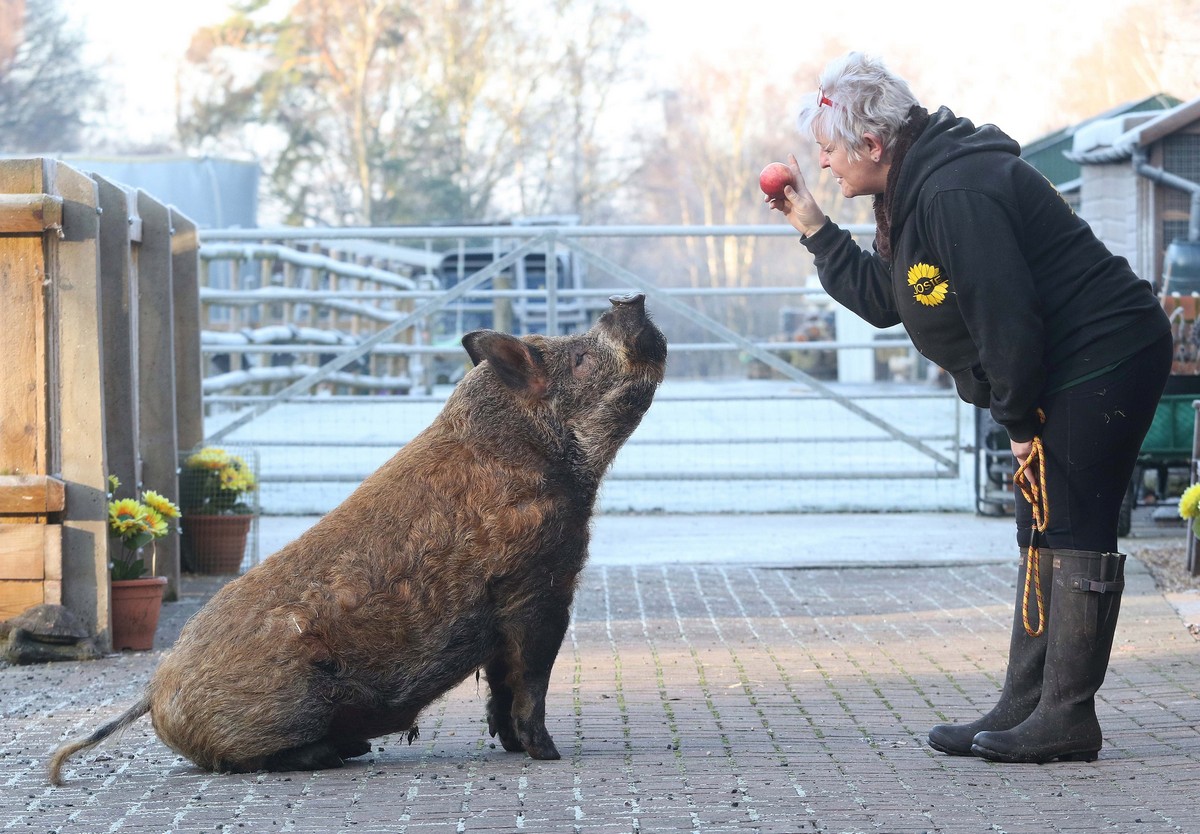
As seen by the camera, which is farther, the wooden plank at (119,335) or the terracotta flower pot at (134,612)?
the wooden plank at (119,335)

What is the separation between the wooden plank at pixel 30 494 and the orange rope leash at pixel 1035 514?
4.10m

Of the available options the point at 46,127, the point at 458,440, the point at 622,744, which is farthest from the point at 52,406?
the point at 46,127

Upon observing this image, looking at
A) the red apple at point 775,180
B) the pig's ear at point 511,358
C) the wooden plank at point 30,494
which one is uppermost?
the red apple at point 775,180

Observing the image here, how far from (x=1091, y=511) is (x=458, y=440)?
6.23 feet

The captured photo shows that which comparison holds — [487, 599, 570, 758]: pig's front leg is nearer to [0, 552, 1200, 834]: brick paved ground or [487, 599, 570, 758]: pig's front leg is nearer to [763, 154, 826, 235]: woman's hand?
[0, 552, 1200, 834]: brick paved ground

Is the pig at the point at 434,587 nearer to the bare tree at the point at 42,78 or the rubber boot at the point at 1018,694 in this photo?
the rubber boot at the point at 1018,694

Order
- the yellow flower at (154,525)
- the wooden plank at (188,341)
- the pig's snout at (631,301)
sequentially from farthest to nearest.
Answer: the wooden plank at (188,341)
the yellow flower at (154,525)
the pig's snout at (631,301)

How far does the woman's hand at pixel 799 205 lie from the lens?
Result: 4.59m

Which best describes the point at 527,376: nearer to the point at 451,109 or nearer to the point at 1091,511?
the point at 1091,511

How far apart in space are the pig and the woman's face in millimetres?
716

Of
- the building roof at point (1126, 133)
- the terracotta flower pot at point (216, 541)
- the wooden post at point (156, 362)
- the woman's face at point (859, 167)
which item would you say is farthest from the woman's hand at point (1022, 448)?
the building roof at point (1126, 133)

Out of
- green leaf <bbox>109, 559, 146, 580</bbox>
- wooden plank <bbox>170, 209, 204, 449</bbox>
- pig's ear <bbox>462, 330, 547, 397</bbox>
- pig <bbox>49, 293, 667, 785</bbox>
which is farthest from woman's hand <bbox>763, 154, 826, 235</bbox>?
wooden plank <bbox>170, 209, 204, 449</bbox>

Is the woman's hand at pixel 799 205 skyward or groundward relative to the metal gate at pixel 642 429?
skyward

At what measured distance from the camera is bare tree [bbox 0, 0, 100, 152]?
147ft
